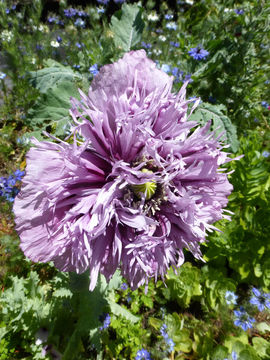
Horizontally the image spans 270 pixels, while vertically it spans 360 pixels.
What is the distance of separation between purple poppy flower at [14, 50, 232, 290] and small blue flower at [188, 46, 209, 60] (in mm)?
1910

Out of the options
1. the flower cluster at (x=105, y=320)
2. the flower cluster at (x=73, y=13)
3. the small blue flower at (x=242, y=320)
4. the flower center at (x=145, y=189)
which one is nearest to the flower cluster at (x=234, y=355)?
the small blue flower at (x=242, y=320)

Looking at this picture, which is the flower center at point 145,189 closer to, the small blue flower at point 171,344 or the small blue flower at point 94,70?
the small blue flower at point 94,70

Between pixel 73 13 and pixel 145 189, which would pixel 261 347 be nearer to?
pixel 145 189

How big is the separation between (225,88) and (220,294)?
2.39m

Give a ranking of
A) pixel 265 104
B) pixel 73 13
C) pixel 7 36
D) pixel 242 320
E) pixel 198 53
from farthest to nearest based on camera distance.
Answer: pixel 73 13 → pixel 7 36 → pixel 265 104 → pixel 198 53 → pixel 242 320

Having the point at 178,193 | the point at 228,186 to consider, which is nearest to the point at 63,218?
the point at 178,193

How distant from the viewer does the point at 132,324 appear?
2.35 metres

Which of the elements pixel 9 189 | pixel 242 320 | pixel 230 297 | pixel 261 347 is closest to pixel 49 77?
pixel 9 189

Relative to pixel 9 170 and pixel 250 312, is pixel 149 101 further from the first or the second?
pixel 9 170

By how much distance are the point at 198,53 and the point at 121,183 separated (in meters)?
2.37

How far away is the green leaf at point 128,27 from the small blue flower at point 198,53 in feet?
3.88

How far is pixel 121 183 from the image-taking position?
1125 millimetres

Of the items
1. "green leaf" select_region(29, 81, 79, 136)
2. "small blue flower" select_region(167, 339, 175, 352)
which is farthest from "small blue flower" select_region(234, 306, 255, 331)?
"green leaf" select_region(29, 81, 79, 136)

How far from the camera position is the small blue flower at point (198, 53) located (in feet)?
9.32
